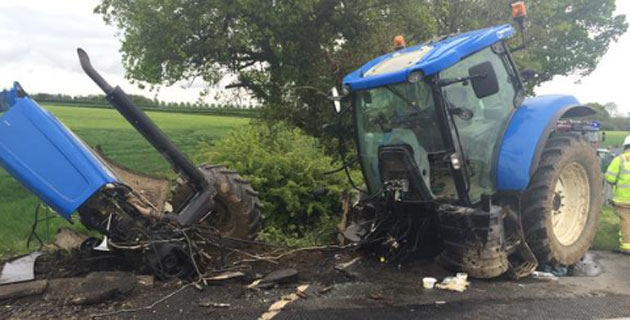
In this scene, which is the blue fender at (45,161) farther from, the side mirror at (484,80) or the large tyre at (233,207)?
the side mirror at (484,80)

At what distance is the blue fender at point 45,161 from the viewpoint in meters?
3.96

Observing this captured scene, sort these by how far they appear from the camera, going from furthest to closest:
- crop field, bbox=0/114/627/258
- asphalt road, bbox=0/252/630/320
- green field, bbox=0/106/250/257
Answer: green field, bbox=0/106/250/257 < crop field, bbox=0/114/627/258 < asphalt road, bbox=0/252/630/320

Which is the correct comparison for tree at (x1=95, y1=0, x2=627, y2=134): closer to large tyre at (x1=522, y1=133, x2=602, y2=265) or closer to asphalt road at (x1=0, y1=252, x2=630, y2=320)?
large tyre at (x1=522, y1=133, x2=602, y2=265)

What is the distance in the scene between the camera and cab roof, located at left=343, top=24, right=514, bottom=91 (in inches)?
162

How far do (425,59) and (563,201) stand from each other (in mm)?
2441

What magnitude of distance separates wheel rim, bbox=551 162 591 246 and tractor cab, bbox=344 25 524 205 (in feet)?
3.33

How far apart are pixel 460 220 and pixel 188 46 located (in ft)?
32.2

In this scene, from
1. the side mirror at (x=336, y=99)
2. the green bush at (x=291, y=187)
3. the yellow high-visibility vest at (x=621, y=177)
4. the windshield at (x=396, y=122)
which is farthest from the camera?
the green bush at (x=291, y=187)

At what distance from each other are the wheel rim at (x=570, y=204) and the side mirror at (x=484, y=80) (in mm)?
1592

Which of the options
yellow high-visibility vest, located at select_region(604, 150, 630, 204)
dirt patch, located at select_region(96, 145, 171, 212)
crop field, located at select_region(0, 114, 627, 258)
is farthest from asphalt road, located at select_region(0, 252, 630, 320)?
crop field, located at select_region(0, 114, 627, 258)

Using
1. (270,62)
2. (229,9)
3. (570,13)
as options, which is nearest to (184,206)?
(229,9)

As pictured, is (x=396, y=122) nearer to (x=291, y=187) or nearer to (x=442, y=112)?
(x=442, y=112)

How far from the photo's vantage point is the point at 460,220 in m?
4.30

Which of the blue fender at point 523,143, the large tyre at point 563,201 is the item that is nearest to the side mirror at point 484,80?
the blue fender at point 523,143
